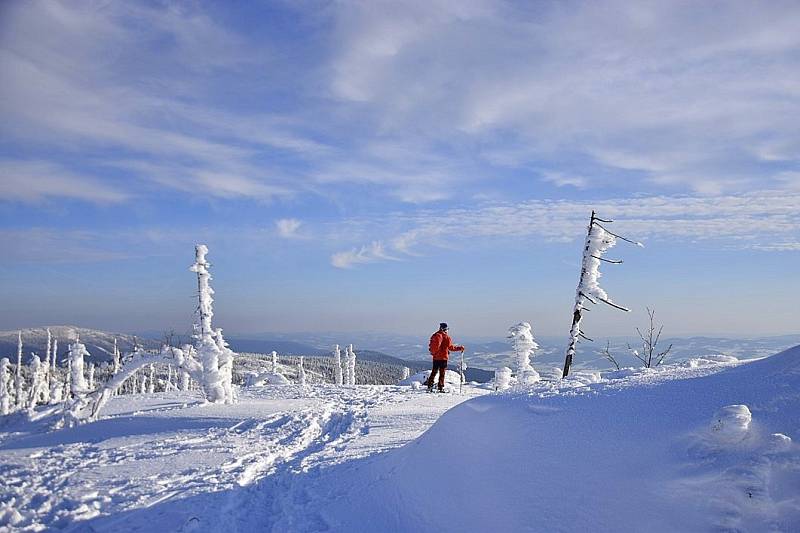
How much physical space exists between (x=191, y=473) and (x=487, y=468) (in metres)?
5.62

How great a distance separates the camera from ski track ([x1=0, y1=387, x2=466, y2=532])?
270 inches

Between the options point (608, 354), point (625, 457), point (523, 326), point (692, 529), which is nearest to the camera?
point (692, 529)

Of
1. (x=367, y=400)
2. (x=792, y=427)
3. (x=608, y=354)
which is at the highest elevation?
(x=792, y=427)

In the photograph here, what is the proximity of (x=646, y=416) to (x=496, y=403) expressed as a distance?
2.62m

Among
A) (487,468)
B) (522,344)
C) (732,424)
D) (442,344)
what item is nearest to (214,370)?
(442,344)

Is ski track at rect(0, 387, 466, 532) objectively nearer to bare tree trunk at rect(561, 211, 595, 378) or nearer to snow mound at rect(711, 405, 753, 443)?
snow mound at rect(711, 405, 753, 443)

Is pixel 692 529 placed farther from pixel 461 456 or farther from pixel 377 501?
pixel 377 501

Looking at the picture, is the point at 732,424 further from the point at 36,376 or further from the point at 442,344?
the point at 36,376

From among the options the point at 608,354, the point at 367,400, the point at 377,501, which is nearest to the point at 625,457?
the point at 377,501

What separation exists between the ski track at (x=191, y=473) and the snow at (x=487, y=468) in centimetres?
4

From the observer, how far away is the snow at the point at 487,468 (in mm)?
4180

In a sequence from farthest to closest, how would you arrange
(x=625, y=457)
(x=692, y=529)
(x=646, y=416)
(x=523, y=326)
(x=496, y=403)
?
(x=523, y=326) < (x=496, y=403) < (x=646, y=416) < (x=625, y=457) < (x=692, y=529)

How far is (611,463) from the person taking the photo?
4.92 metres

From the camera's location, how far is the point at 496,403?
7707 millimetres
